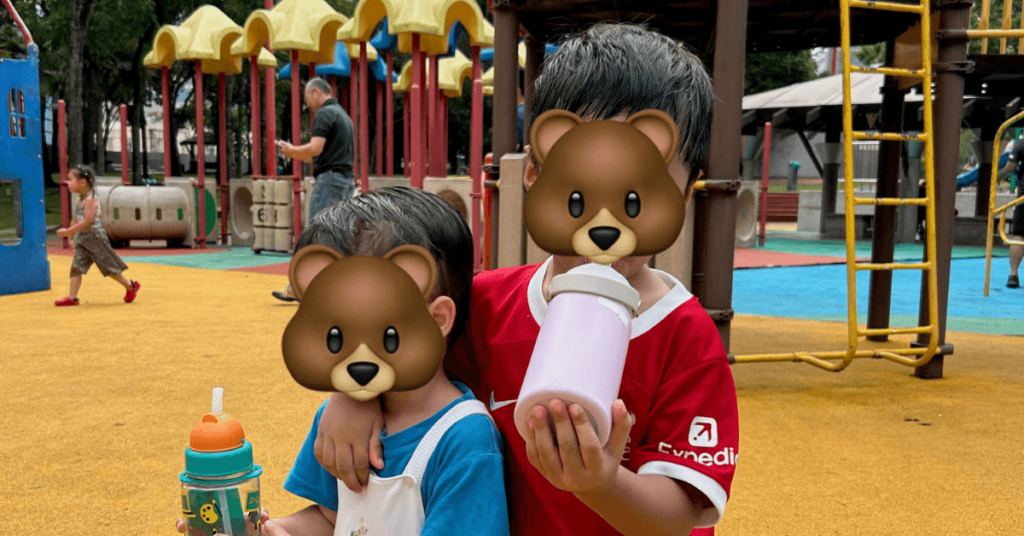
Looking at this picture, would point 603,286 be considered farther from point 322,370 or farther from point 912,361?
point 912,361

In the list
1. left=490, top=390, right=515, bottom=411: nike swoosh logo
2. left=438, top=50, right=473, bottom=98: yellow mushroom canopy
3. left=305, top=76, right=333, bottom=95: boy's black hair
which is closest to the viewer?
left=490, top=390, right=515, bottom=411: nike swoosh logo

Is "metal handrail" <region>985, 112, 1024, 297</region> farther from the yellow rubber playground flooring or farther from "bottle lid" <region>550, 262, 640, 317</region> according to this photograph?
"bottle lid" <region>550, 262, 640, 317</region>

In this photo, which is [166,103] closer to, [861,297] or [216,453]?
[861,297]

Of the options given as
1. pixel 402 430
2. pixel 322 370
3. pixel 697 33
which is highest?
pixel 697 33

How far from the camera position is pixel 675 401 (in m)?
0.98

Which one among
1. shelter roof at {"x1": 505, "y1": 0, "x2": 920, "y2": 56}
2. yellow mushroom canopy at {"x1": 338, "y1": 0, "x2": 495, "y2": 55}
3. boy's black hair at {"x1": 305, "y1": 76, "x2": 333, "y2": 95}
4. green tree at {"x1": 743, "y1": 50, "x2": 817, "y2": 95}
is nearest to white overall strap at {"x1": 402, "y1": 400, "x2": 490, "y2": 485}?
shelter roof at {"x1": 505, "y1": 0, "x2": 920, "y2": 56}

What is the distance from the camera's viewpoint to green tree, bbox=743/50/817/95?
103ft

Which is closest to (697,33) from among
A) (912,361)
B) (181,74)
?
(912,361)

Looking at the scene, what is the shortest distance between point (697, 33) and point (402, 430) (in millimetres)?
4483

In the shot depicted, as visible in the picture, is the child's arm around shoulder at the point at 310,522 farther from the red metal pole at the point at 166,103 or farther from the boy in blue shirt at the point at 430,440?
the red metal pole at the point at 166,103

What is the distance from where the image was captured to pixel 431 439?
36.1 inches

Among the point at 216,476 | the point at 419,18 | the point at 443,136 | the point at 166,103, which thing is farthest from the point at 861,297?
the point at 166,103

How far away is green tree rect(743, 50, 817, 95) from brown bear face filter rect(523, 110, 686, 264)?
32.6 metres

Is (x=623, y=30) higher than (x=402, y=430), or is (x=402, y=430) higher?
(x=623, y=30)
